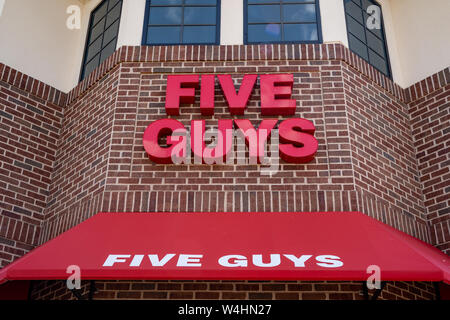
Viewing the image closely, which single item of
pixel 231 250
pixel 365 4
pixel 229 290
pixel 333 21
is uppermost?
pixel 365 4

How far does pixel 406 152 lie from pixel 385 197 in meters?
1.16

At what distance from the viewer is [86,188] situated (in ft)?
24.4

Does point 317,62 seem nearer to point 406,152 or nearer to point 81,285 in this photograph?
point 406,152

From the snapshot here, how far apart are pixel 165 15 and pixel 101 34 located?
134 centimetres

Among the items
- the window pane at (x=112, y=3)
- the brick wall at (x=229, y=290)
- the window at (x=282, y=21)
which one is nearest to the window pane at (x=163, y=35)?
the window at (x=282, y=21)

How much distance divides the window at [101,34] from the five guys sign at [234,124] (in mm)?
1849

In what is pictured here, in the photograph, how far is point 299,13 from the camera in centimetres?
863

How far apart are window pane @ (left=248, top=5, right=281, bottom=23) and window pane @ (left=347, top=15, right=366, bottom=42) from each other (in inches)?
44.7

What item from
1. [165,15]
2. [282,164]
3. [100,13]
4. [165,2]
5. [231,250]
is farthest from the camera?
[100,13]

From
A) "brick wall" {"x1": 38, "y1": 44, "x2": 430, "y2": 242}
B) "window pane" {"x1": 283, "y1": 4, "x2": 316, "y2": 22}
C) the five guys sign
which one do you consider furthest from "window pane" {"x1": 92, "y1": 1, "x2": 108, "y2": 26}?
"window pane" {"x1": 283, "y1": 4, "x2": 316, "y2": 22}

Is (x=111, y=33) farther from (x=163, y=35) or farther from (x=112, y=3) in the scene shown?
(x=163, y=35)

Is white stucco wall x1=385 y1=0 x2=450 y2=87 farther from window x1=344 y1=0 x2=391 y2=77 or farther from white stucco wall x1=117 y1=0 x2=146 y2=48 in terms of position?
white stucco wall x1=117 y1=0 x2=146 y2=48

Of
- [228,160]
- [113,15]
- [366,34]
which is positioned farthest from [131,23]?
[366,34]
